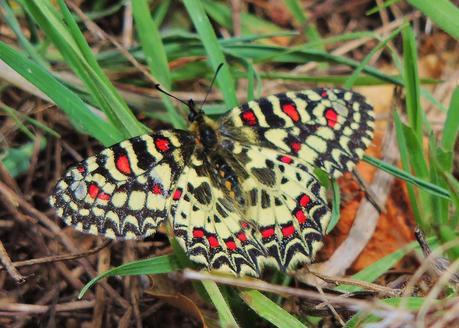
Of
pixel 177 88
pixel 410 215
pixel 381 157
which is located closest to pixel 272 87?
pixel 177 88

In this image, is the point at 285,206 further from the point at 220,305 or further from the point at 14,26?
the point at 14,26

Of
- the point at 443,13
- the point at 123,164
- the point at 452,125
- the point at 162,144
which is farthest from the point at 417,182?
the point at 123,164

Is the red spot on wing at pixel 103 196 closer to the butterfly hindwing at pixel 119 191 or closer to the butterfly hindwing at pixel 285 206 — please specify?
the butterfly hindwing at pixel 119 191

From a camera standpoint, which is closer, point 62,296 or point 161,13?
point 62,296

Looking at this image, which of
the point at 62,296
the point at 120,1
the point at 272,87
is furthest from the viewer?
the point at 120,1

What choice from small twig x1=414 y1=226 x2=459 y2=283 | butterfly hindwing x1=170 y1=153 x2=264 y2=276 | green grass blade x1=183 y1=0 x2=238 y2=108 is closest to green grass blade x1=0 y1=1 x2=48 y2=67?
green grass blade x1=183 y1=0 x2=238 y2=108

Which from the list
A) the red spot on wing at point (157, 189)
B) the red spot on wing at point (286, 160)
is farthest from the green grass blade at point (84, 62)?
the red spot on wing at point (286, 160)

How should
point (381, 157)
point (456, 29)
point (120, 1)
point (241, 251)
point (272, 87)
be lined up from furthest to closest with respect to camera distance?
1. point (120, 1)
2. point (272, 87)
3. point (381, 157)
4. point (456, 29)
5. point (241, 251)

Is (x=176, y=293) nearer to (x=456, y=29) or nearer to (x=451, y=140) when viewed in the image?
(x=451, y=140)
